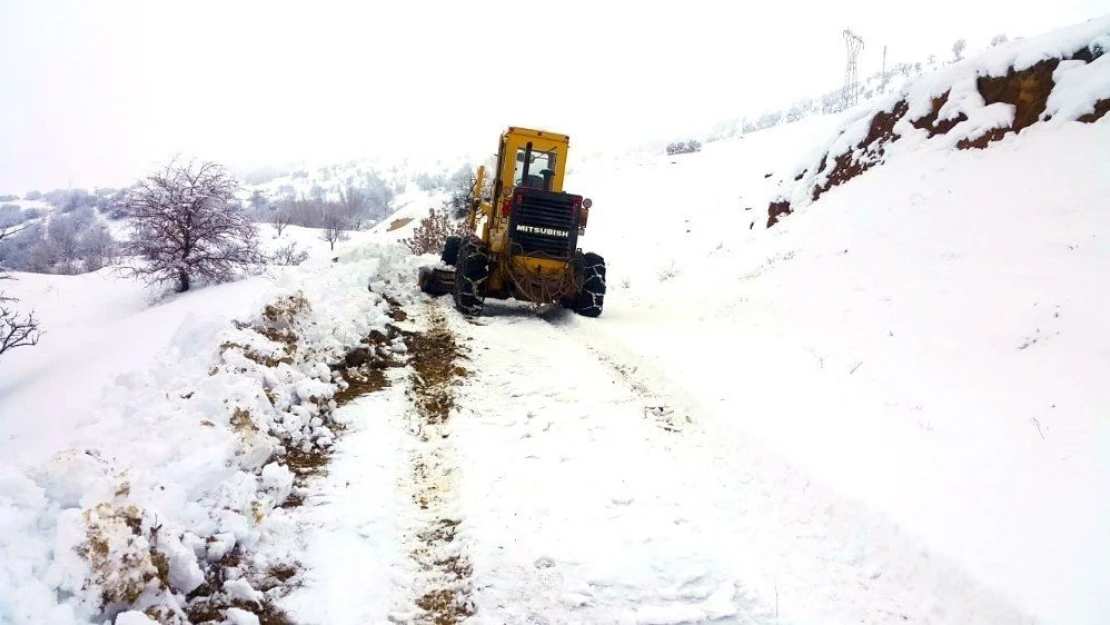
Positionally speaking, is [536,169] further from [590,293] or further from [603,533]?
[603,533]

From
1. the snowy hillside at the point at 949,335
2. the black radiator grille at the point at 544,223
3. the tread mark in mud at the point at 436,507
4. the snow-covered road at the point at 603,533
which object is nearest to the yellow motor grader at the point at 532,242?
the black radiator grille at the point at 544,223

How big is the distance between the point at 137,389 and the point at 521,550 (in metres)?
3.38

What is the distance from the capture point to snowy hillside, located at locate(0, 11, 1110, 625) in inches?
138

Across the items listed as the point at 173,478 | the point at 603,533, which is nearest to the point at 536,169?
the point at 603,533

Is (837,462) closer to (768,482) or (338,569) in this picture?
(768,482)

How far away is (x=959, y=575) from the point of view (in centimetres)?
363

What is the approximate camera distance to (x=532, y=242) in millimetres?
11117

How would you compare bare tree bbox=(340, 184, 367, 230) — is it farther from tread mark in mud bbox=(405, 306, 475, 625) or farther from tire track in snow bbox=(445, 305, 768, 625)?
tire track in snow bbox=(445, 305, 768, 625)

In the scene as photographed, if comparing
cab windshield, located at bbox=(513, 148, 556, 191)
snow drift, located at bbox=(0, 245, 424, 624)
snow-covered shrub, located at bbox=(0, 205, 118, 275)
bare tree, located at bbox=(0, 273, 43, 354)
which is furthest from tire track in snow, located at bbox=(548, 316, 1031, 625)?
snow-covered shrub, located at bbox=(0, 205, 118, 275)

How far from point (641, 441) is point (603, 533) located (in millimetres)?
1606

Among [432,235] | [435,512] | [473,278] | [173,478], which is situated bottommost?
[432,235]

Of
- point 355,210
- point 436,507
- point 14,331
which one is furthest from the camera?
point 355,210

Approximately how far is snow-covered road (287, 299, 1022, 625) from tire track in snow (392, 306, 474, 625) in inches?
0.7

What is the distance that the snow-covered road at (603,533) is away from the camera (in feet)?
11.8
